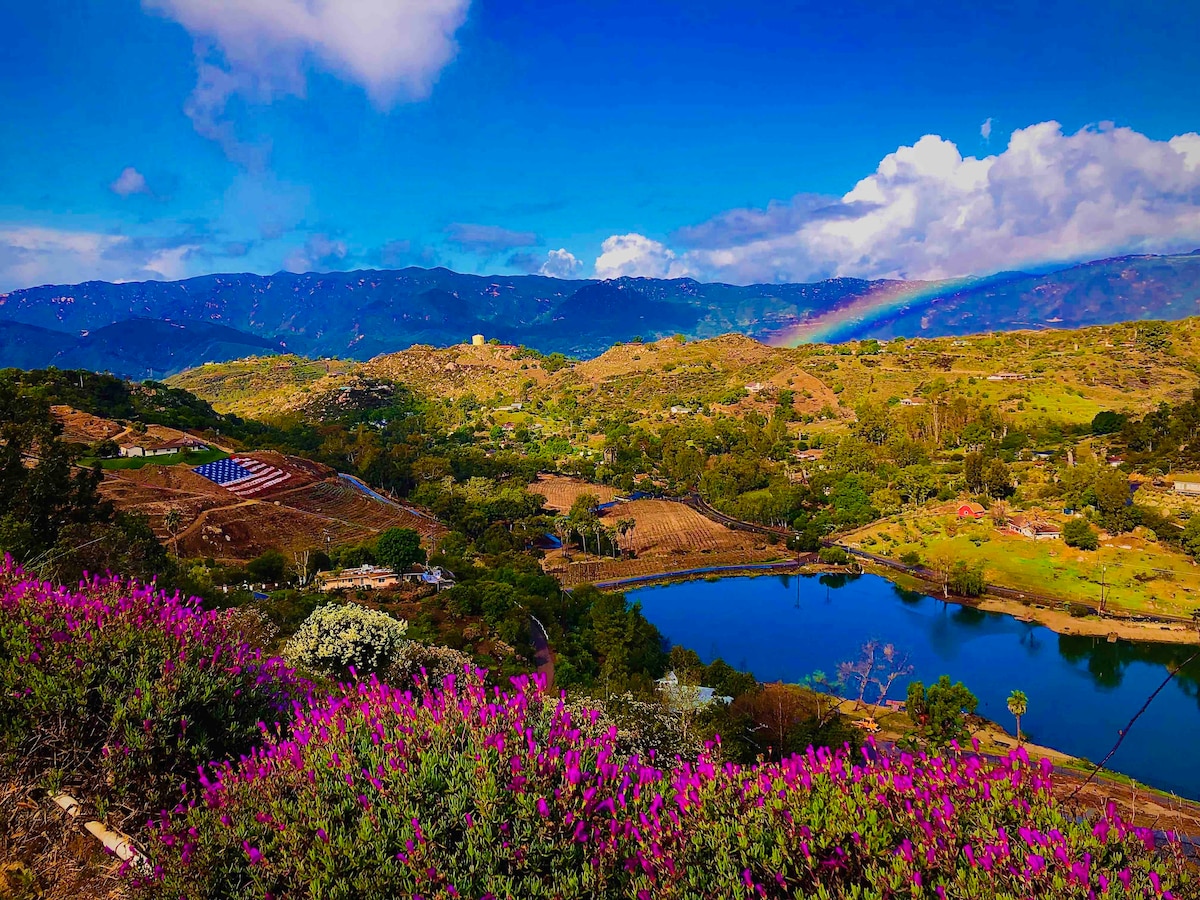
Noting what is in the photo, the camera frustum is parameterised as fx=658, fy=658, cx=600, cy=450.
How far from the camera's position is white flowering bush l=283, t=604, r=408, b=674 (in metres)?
15.0

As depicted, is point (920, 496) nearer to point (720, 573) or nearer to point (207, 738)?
point (720, 573)

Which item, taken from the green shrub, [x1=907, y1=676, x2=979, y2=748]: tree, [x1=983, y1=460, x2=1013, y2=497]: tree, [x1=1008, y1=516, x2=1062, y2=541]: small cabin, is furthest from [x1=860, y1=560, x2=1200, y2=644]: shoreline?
→ [x1=983, y1=460, x2=1013, y2=497]: tree

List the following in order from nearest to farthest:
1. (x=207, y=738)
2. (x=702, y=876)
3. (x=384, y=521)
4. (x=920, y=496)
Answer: (x=702, y=876)
(x=207, y=738)
(x=384, y=521)
(x=920, y=496)

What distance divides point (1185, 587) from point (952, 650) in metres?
14.7

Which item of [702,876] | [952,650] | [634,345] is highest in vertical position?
[634,345]

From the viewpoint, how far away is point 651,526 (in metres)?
57.8

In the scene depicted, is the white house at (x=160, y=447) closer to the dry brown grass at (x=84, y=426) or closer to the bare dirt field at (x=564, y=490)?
the dry brown grass at (x=84, y=426)

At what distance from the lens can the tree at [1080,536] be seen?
4194cm

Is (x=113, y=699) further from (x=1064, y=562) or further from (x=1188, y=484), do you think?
(x=1188, y=484)

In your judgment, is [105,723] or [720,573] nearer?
[105,723]

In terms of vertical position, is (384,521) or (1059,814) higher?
(1059,814)

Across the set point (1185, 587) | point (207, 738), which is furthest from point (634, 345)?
point (207, 738)

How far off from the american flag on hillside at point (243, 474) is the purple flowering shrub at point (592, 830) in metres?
44.3

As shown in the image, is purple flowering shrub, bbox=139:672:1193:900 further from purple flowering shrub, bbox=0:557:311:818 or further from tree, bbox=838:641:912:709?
tree, bbox=838:641:912:709
